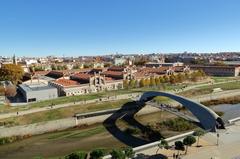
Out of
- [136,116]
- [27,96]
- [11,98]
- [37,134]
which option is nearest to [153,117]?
[136,116]

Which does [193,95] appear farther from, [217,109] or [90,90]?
[90,90]

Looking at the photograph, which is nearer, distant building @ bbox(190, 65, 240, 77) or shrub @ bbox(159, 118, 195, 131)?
shrub @ bbox(159, 118, 195, 131)

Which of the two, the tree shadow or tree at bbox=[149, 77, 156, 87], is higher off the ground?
tree at bbox=[149, 77, 156, 87]

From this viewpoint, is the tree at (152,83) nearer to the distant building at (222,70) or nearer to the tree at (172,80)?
the tree at (172,80)

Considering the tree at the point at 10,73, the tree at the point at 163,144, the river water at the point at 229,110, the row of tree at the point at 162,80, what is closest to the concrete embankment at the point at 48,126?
the river water at the point at 229,110

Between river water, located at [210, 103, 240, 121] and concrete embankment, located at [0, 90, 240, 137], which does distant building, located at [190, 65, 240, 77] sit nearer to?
river water, located at [210, 103, 240, 121]

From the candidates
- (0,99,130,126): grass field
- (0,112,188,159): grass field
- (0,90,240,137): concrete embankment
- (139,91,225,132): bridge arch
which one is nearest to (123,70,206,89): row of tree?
(0,99,130,126): grass field

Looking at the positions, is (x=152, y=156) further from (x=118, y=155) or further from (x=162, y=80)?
(x=162, y=80)
